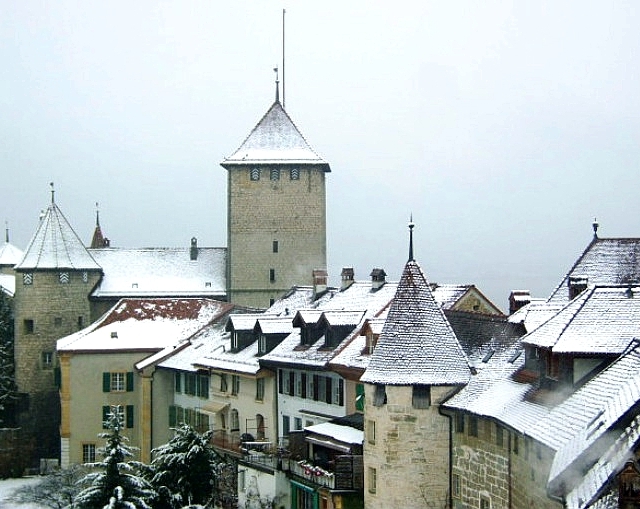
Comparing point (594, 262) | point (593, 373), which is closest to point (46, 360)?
point (594, 262)

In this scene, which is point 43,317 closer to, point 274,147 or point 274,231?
point 274,231

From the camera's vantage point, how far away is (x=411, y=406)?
33.1 m

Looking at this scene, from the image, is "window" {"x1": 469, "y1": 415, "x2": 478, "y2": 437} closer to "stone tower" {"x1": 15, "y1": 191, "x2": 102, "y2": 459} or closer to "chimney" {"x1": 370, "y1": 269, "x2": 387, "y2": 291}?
"chimney" {"x1": 370, "y1": 269, "x2": 387, "y2": 291}

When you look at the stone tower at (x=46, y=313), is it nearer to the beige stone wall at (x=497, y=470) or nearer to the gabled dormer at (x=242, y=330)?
the gabled dormer at (x=242, y=330)

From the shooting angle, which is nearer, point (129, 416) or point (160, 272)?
point (129, 416)

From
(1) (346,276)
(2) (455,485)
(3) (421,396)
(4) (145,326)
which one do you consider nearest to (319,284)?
(1) (346,276)

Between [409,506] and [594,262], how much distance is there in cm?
1266

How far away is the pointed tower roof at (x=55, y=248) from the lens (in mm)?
76750

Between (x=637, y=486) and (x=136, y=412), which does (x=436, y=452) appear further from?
(x=136, y=412)

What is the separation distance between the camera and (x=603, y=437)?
19.7 metres

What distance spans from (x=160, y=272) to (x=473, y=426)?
5196 cm

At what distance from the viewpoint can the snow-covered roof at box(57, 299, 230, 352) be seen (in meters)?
65.1

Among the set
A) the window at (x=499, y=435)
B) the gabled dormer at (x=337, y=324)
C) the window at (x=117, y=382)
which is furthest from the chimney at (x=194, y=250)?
the window at (x=499, y=435)

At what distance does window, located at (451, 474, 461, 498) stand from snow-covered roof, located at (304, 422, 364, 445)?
16.2 feet
